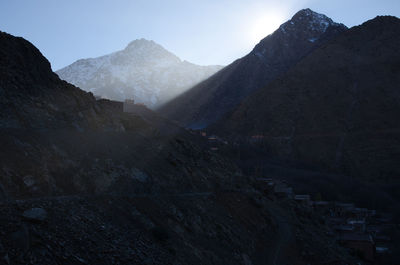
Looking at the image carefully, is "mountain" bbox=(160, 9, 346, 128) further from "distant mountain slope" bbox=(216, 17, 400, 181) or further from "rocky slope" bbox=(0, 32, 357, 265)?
"rocky slope" bbox=(0, 32, 357, 265)

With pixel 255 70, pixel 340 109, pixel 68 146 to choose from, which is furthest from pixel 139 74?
pixel 68 146

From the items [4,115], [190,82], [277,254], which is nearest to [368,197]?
[277,254]

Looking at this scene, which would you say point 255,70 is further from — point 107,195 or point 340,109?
point 107,195

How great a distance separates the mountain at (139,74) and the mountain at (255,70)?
16140mm

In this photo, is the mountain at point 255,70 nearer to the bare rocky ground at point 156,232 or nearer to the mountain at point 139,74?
the mountain at point 139,74

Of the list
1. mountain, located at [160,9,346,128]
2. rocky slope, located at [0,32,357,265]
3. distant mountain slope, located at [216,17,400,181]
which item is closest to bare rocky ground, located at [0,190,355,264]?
rocky slope, located at [0,32,357,265]

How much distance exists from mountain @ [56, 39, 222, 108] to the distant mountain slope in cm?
4459

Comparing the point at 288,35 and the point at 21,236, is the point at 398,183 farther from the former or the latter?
the point at 288,35

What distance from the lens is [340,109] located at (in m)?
53.7

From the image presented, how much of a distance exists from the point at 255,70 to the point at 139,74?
5132 centimetres

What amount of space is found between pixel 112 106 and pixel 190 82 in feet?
336

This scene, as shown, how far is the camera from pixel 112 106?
1905cm

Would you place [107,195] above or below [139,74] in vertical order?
below

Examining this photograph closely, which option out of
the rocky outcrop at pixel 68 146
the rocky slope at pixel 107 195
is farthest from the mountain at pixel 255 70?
the rocky outcrop at pixel 68 146
